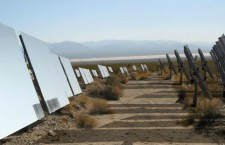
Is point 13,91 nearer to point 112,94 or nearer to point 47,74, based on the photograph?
point 47,74

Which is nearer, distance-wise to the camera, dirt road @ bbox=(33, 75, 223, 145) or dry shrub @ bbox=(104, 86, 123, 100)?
dirt road @ bbox=(33, 75, 223, 145)

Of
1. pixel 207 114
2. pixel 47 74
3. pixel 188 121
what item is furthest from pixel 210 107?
pixel 47 74

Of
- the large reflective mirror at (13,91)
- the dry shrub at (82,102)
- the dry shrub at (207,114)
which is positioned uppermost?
the large reflective mirror at (13,91)

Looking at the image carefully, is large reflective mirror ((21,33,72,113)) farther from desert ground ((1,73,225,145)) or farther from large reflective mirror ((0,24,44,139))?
large reflective mirror ((0,24,44,139))

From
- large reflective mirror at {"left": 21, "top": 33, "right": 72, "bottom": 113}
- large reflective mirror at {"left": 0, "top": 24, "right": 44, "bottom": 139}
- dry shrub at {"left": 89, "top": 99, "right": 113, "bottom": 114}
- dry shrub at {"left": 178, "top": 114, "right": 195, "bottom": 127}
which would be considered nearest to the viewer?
large reflective mirror at {"left": 0, "top": 24, "right": 44, "bottom": 139}

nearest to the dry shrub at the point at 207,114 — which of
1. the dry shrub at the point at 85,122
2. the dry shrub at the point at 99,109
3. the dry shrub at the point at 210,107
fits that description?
the dry shrub at the point at 210,107

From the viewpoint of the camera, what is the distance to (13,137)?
463 inches

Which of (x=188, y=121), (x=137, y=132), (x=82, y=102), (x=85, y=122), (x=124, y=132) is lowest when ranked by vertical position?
(x=188, y=121)

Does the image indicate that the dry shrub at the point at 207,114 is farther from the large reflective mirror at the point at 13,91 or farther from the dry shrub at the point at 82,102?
the dry shrub at the point at 82,102

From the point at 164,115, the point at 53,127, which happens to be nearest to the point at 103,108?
the point at 164,115

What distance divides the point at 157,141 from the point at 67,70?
11378 mm

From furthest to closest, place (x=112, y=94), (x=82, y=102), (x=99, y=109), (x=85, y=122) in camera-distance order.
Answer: (x=112, y=94) → (x=82, y=102) → (x=99, y=109) → (x=85, y=122)

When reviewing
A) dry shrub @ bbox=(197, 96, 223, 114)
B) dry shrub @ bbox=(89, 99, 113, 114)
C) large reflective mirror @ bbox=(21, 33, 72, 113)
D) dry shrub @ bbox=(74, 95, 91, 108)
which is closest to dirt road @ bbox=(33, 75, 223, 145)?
dry shrub @ bbox=(89, 99, 113, 114)

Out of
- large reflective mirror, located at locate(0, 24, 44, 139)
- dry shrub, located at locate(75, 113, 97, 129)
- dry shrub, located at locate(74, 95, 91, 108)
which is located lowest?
dry shrub, located at locate(75, 113, 97, 129)
